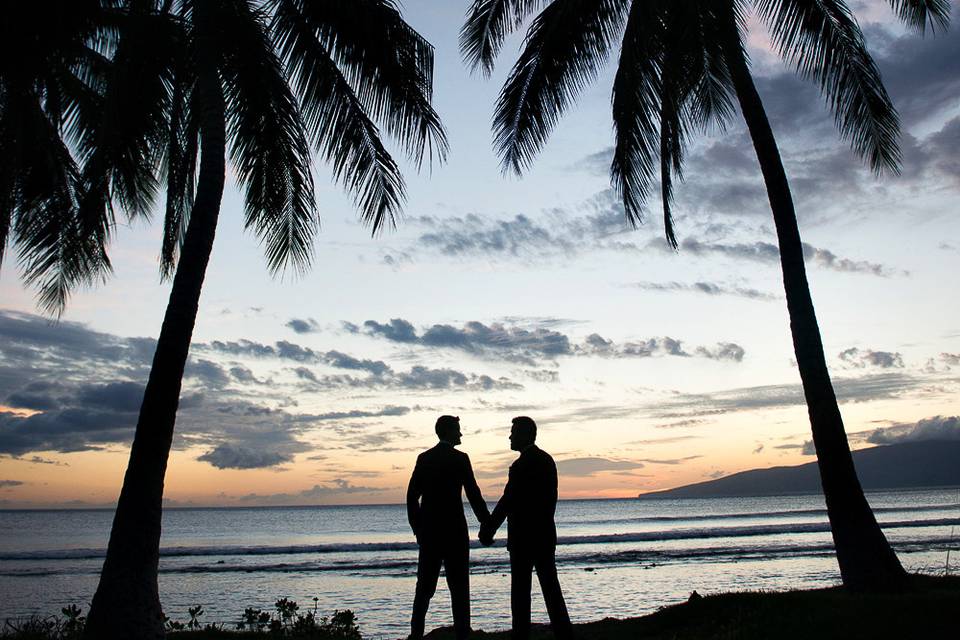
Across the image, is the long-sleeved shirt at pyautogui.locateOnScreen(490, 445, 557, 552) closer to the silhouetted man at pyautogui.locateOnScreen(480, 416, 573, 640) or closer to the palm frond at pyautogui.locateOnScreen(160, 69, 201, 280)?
the silhouetted man at pyautogui.locateOnScreen(480, 416, 573, 640)

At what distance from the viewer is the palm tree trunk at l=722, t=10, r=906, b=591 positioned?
8883 millimetres

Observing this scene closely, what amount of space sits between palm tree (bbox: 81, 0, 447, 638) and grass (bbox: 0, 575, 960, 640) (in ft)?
10.4

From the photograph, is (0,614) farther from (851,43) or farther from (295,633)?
(851,43)

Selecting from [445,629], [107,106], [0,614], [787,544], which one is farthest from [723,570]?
[107,106]

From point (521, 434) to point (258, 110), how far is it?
22.3 ft

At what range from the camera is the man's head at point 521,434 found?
6.96 meters

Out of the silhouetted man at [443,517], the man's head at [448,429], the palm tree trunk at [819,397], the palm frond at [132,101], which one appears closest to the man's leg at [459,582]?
the silhouetted man at [443,517]

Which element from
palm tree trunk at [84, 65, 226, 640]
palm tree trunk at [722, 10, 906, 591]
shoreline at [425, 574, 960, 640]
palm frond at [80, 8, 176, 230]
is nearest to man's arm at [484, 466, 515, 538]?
shoreline at [425, 574, 960, 640]

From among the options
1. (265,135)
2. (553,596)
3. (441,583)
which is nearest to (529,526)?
(553,596)

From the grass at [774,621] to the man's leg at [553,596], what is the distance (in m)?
1.82

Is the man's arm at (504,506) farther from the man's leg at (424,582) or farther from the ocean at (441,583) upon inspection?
the ocean at (441,583)

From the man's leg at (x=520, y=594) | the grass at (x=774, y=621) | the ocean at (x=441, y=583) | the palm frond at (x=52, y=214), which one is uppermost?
the palm frond at (x=52, y=214)

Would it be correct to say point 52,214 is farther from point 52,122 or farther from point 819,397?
point 819,397

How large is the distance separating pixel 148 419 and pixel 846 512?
7.64 metres
